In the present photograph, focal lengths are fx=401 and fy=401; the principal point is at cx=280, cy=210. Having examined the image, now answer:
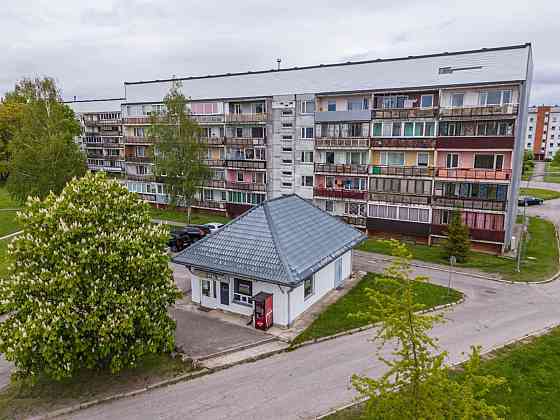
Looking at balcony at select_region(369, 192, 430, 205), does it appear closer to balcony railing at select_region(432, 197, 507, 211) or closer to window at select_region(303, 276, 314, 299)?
balcony railing at select_region(432, 197, 507, 211)

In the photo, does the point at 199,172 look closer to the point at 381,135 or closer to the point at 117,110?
the point at 381,135

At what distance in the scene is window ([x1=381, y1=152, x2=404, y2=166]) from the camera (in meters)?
35.9

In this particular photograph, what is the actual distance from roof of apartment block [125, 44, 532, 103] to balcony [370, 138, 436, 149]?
4469 millimetres

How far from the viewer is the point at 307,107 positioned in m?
40.0

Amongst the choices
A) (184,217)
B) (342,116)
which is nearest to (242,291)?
(342,116)

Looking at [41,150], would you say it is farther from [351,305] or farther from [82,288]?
[351,305]

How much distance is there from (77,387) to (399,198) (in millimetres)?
28535

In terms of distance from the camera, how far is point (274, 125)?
138ft

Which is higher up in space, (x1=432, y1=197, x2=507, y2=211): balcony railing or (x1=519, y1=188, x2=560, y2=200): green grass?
(x1=432, y1=197, x2=507, y2=211): balcony railing

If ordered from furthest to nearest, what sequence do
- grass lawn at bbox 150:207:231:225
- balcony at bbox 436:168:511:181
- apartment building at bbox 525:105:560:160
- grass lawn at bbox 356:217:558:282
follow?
apartment building at bbox 525:105:560:160
grass lawn at bbox 150:207:231:225
balcony at bbox 436:168:511:181
grass lawn at bbox 356:217:558:282

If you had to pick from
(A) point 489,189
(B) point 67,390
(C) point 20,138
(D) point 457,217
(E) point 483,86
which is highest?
(E) point 483,86

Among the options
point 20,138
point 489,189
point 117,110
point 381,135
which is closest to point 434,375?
point 489,189

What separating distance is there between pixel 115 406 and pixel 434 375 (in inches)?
452

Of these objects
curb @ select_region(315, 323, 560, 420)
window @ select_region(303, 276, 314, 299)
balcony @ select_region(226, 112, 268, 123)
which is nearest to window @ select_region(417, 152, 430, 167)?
balcony @ select_region(226, 112, 268, 123)
